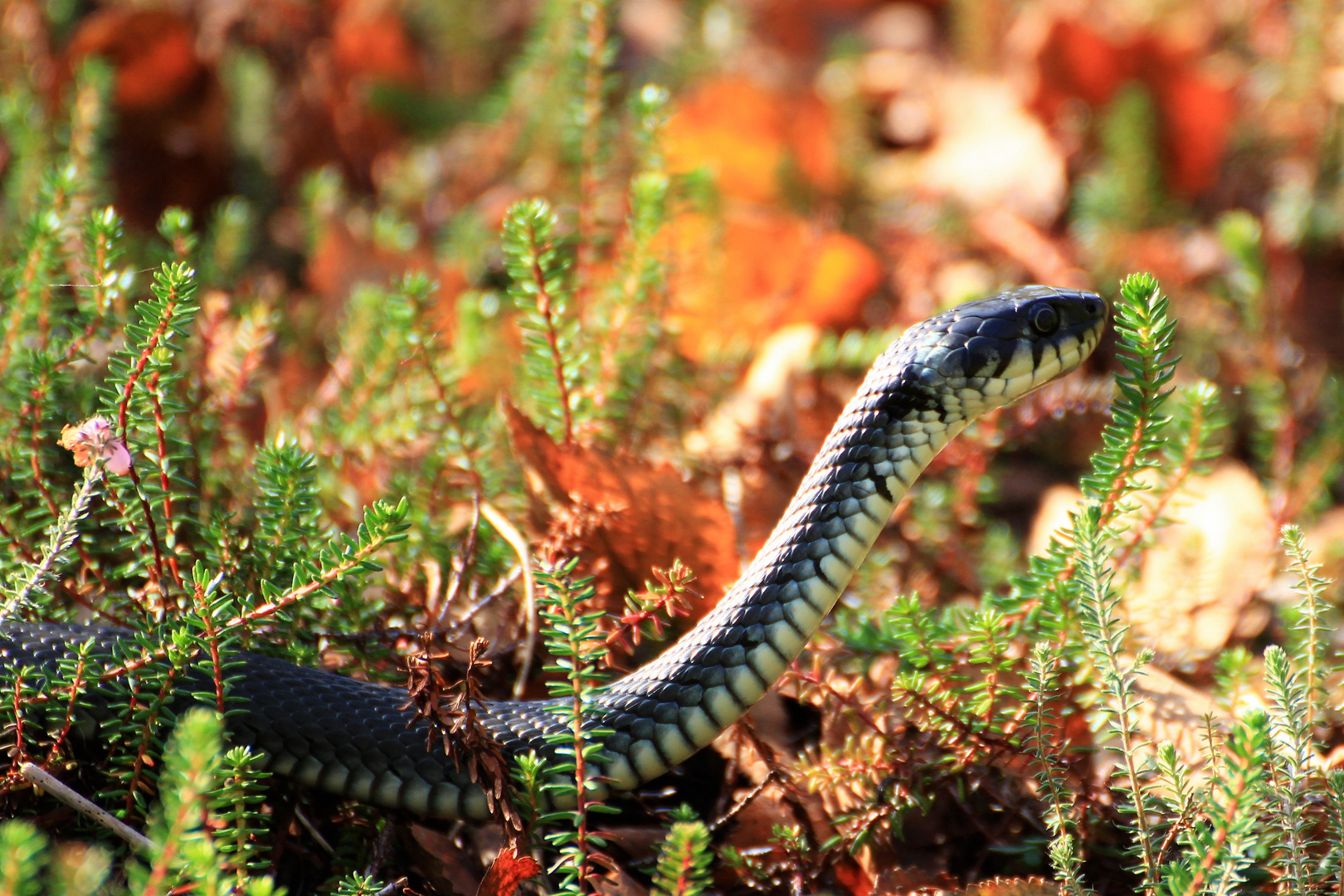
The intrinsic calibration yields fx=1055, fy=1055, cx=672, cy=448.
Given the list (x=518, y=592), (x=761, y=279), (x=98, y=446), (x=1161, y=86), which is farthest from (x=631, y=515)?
(x=1161, y=86)

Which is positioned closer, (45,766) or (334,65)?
(45,766)

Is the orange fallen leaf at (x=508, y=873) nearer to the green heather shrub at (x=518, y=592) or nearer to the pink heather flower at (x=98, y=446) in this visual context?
the green heather shrub at (x=518, y=592)

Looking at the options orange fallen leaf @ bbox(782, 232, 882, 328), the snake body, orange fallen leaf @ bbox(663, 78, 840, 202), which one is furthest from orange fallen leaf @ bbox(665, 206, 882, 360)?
the snake body

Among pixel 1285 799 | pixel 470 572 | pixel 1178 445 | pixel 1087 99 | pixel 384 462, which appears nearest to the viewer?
pixel 1285 799

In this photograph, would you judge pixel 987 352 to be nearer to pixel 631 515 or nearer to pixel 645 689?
pixel 631 515

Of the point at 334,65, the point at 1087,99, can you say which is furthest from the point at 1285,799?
the point at 334,65

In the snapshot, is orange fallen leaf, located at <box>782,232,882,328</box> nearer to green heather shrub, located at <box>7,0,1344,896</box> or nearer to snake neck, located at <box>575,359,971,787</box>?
green heather shrub, located at <box>7,0,1344,896</box>

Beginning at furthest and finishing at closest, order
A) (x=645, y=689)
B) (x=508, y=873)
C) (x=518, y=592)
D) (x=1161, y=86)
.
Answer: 1. (x=1161, y=86)
2. (x=518, y=592)
3. (x=645, y=689)
4. (x=508, y=873)

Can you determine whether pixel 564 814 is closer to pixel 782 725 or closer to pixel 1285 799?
pixel 782 725
